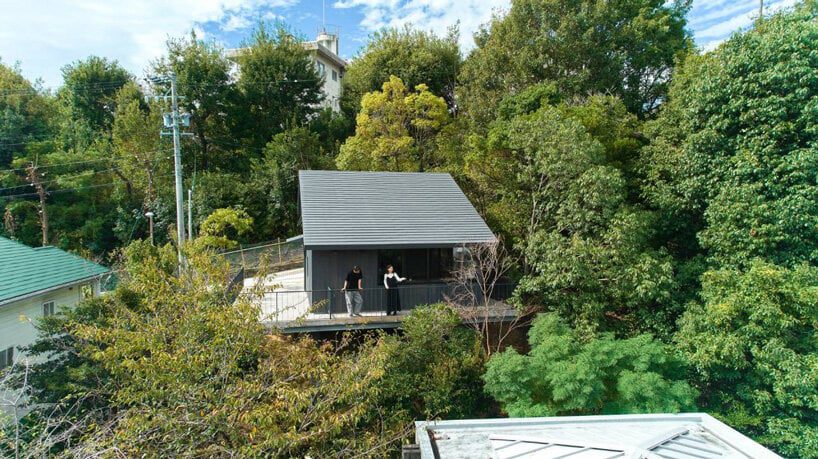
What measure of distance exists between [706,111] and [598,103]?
4.38 metres

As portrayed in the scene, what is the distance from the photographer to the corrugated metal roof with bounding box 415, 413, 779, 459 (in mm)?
6355

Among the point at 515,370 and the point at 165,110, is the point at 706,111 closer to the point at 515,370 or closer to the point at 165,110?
the point at 515,370

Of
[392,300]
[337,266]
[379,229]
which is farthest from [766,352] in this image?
[337,266]

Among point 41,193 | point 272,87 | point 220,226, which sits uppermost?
point 272,87

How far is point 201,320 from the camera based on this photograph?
22.9 ft

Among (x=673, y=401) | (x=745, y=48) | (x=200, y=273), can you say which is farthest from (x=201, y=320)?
(x=745, y=48)

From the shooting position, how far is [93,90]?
29438 millimetres

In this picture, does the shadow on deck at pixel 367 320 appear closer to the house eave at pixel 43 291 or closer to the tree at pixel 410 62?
the house eave at pixel 43 291

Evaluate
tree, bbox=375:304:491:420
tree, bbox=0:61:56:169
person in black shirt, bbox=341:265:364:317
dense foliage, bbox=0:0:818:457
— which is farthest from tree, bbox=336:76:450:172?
tree, bbox=0:61:56:169

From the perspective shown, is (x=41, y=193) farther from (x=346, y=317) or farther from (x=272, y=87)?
(x=346, y=317)

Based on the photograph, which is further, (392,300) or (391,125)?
(391,125)

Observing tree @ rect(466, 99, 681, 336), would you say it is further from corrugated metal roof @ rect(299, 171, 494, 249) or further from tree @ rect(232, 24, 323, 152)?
tree @ rect(232, 24, 323, 152)

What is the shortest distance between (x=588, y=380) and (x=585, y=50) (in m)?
17.0

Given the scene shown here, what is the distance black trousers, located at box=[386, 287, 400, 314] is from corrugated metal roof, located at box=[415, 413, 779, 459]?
16.5ft
